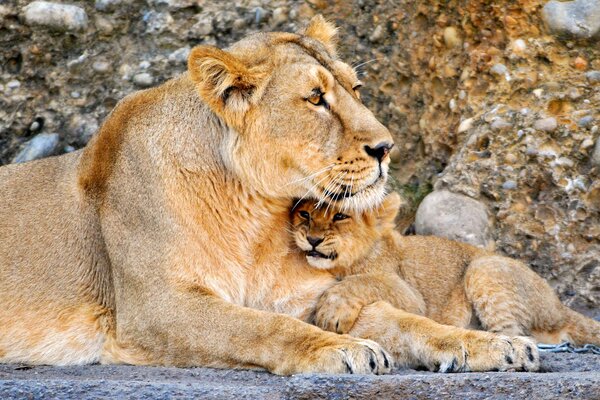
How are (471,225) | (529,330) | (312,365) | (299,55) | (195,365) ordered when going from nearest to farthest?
(312,365) → (195,365) → (299,55) → (529,330) → (471,225)

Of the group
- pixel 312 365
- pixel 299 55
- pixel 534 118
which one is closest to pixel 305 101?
pixel 299 55

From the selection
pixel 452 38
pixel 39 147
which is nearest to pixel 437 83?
pixel 452 38

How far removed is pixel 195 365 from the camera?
4.56 meters

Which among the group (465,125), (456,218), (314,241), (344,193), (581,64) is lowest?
(456,218)

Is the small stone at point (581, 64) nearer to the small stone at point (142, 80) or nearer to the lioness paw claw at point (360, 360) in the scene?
the small stone at point (142, 80)

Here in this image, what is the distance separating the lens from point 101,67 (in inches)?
269

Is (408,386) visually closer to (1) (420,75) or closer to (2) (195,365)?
(2) (195,365)

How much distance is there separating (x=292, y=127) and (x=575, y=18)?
2.27 meters

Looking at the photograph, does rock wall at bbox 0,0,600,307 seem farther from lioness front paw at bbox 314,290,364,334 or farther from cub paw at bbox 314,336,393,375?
cub paw at bbox 314,336,393,375

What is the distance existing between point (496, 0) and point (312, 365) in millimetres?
3078

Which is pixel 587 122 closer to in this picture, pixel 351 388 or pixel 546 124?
pixel 546 124

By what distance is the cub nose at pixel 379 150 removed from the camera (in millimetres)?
4680

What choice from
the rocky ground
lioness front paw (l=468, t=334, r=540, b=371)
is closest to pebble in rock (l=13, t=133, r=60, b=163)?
the rocky ground

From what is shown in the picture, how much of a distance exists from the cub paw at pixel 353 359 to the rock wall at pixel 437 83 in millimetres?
2158
